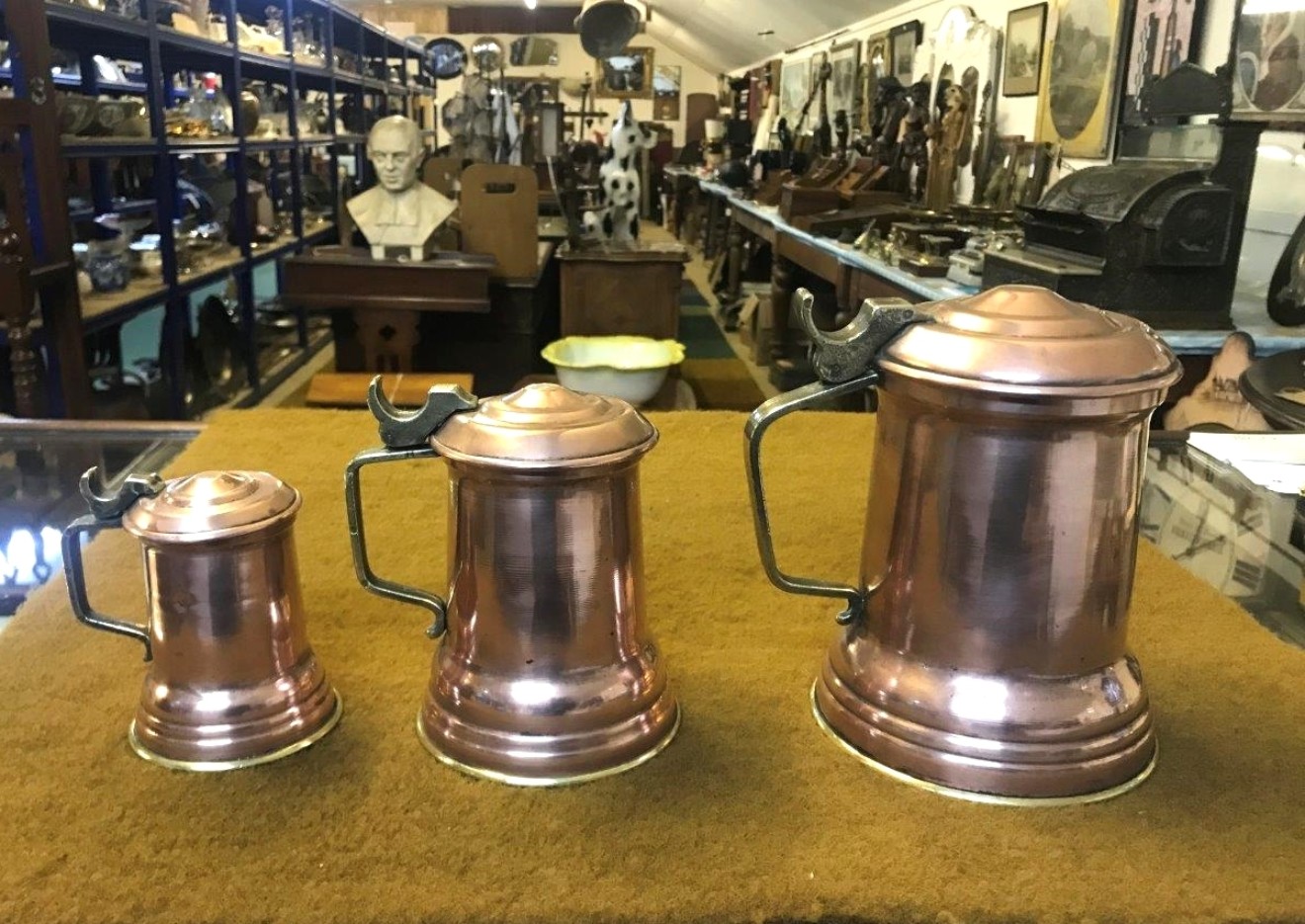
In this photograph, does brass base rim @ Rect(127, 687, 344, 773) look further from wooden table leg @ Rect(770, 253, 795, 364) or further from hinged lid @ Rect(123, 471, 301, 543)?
wooden table leg @ Rect(770, 253, 795, 364)

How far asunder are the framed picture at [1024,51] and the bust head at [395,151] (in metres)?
2.07

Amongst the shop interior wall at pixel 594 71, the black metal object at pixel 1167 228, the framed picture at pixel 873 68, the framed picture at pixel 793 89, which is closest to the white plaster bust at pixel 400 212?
the black metal object at pixel 1167 228

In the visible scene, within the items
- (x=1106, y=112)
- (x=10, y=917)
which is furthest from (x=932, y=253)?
(x=10, y=917)

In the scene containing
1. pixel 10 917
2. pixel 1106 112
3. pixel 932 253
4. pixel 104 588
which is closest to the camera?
→ pixel 10 917

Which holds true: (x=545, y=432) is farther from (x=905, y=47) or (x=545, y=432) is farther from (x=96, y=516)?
(x=905, y=47)

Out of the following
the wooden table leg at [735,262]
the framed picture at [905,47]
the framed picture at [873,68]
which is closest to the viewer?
the framed picture at [905,47]

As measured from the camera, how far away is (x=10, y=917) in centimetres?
55

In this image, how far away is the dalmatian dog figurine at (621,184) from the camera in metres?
4.16

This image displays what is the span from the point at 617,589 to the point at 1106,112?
3.19 m

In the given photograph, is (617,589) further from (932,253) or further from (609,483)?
(932,253)

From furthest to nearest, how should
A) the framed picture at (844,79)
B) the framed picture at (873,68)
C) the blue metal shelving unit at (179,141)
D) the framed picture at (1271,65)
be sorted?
the framed picture at (844,79)
the framed picture at (873,68)
the blue metal shelving unit at (179,141)
the framed picture at (1271,65)

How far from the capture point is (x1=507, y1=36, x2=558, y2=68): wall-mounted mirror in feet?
42.0

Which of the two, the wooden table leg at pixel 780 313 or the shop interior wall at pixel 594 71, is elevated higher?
the shop interior wall at pixel 594 71

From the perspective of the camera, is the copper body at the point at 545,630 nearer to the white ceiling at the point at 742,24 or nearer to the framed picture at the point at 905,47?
the framed picture at the point at 905,47
